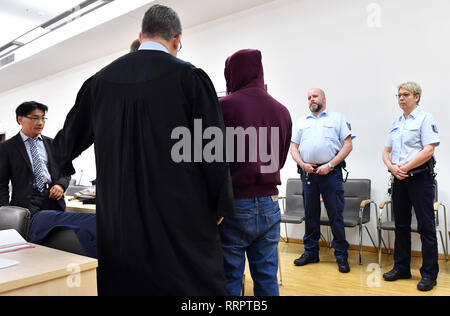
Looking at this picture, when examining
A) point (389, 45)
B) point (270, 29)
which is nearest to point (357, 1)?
point (389, 45)

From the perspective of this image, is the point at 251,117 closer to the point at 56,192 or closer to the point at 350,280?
the point at 56,192

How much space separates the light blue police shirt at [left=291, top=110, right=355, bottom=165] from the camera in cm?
398

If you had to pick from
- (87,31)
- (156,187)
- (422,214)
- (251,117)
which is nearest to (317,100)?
(422,214)

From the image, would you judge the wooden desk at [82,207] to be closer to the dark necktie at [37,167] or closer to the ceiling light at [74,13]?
the dark necktie at [37,167]

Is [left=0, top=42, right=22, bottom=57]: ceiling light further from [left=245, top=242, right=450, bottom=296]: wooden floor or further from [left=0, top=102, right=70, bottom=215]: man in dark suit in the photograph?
[left=245, top=242, right=450, bottom=296]: wooden floor

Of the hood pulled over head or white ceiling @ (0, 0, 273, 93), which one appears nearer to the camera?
the hood pulled over head

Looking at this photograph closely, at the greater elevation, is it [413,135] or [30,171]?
[413,135]

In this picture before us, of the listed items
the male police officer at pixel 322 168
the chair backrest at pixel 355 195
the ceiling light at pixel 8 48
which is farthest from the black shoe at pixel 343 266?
the ceiling light at pixel 8 48

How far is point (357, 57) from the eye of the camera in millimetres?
4691

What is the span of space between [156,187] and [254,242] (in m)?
0.72

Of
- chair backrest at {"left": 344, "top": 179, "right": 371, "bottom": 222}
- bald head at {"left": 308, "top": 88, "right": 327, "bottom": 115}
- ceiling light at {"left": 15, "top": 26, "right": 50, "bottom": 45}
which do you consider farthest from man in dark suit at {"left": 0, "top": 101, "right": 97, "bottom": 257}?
ceiling light at {"left": 15, "top": 26, "right": 50, "bottom": 45}

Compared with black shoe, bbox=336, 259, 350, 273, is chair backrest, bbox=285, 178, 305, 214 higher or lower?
higher

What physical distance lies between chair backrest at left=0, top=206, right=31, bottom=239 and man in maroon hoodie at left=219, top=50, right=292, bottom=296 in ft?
3.46

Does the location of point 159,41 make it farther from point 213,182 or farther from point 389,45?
point 389,45
